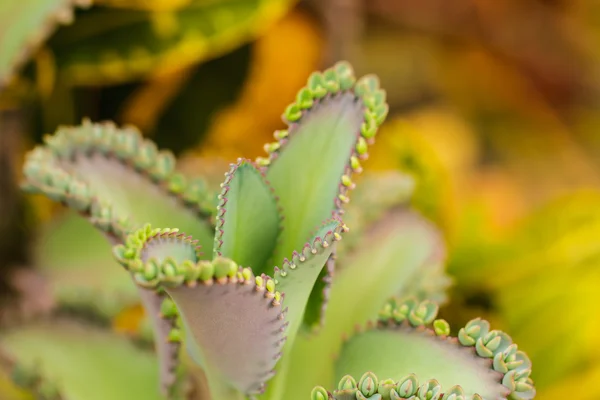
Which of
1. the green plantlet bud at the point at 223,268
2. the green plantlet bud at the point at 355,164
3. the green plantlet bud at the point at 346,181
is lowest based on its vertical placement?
the green plantlet bud at the point at 223,268

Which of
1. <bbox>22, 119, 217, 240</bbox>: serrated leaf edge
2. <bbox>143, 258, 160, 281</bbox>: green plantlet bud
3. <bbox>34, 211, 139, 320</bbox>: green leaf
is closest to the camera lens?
<bbox>143, 258, 160, 281</bbox>: green plantlet bud

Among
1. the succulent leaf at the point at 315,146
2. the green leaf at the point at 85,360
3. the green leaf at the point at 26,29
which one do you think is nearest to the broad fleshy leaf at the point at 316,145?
the succulent leaf at the point at 315,146

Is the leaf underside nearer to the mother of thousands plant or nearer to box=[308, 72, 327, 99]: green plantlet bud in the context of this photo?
the mother of thousands plant

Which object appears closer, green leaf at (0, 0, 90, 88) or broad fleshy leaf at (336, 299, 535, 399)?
broad fleshy leaf at (336, 299, 535, 399)

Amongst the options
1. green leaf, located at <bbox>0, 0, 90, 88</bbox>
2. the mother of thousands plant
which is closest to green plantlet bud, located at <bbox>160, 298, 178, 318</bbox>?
the mother of thousands plant

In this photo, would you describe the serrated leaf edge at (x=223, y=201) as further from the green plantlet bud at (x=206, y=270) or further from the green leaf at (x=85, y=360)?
the green leaf at (x=85, y=360)

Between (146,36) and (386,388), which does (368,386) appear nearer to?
(386,388)

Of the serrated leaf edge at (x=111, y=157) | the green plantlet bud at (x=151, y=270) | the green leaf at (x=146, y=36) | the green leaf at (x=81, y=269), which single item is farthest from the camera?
the green leaf at (x=146, y=36)
